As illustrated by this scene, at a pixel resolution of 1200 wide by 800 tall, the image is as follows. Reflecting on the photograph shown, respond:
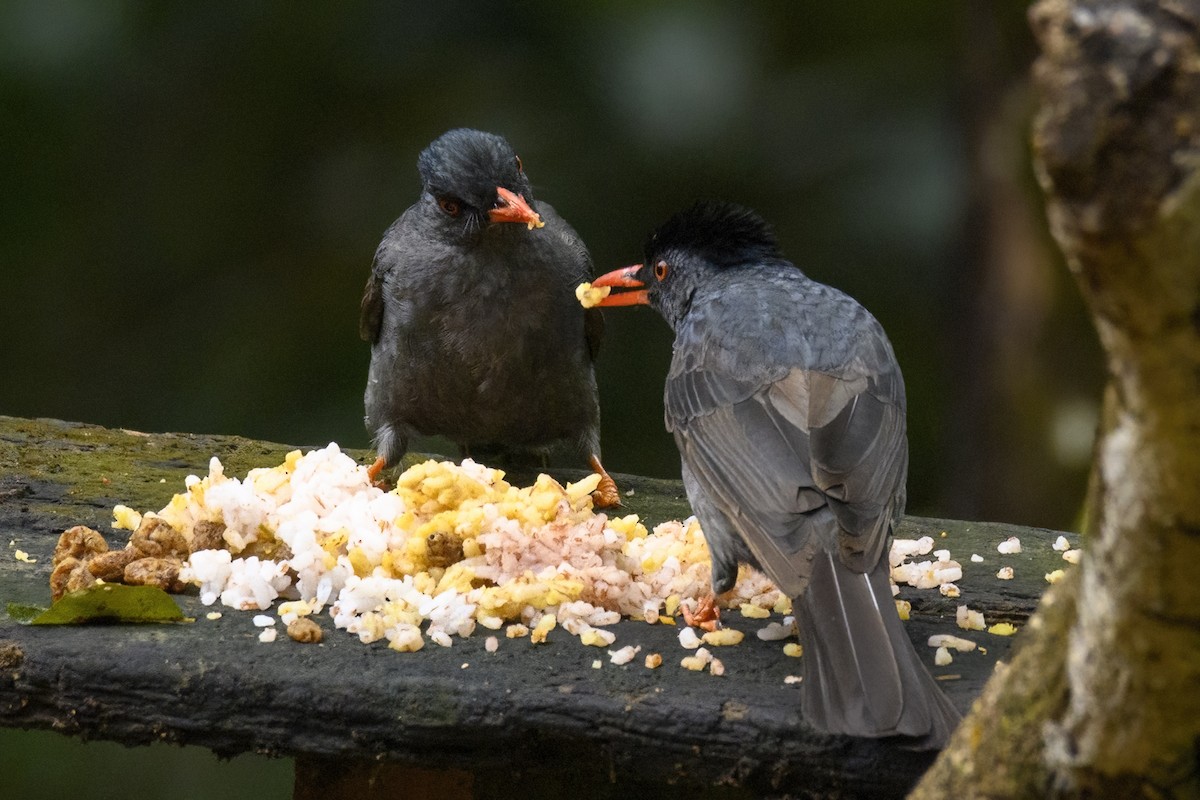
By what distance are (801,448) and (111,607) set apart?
1.65 meters

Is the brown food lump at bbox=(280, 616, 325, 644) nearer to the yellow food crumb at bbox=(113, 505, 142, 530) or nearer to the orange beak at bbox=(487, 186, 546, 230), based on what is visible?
the yellow food crumb at bbox=(113, 505, 142, 530)

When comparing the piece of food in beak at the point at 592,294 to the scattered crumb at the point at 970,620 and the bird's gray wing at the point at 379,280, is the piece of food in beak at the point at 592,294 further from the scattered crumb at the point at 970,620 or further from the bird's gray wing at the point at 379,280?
the scattered crumb at the point at 970,620

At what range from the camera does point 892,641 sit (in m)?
2.93

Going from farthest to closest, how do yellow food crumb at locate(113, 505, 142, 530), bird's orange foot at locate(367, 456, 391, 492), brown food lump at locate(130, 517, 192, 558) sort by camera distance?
bird's orange foot at locate(367, 456, 391, 492) < yellow food crumb at locate(113, 505, 142, 530) < brown food lump at locate(130, 517, 192, 558)

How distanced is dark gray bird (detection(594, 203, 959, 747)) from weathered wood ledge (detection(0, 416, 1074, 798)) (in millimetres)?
122

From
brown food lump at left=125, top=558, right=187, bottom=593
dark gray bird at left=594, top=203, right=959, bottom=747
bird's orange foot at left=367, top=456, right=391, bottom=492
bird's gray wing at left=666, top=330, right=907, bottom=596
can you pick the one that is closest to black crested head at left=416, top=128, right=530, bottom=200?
dark gray bird at left=594, top=203, right=959, bottom=747

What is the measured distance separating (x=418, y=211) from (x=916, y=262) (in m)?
2.58

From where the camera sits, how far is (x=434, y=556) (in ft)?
12.3

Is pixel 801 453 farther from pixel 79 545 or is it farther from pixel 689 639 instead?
pixel 79 545

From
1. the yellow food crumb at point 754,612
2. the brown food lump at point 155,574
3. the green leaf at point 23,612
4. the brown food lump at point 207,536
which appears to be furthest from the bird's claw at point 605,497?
the green leaf at point 23,612

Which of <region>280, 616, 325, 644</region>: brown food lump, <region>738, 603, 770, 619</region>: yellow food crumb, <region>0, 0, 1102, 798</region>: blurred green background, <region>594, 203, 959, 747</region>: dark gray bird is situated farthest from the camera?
<region>0, 0, 1102, 798</region>: blurred green background

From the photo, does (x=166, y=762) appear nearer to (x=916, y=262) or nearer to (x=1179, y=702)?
(x=916, y=262)

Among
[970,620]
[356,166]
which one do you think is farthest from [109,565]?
[356,166]

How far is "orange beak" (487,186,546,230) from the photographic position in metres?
4.71
